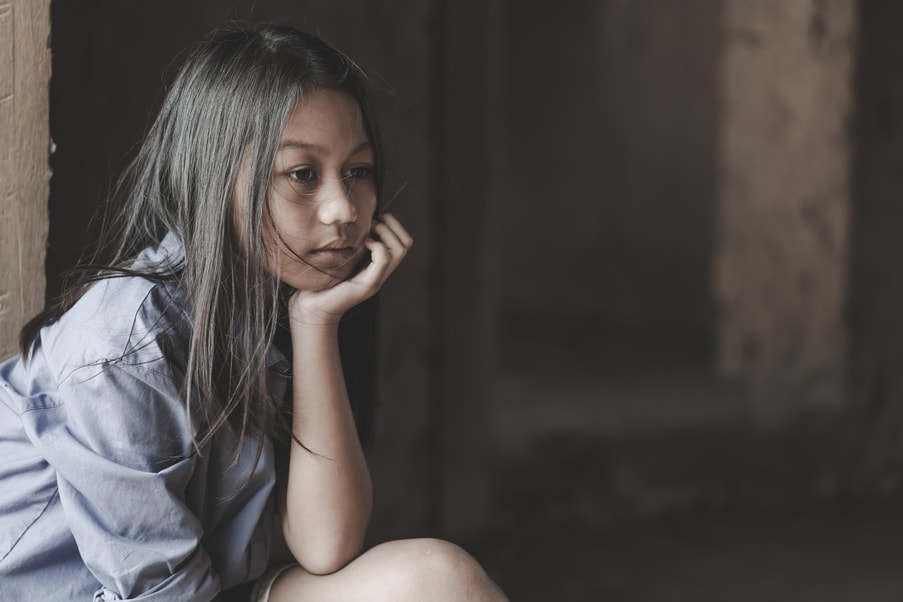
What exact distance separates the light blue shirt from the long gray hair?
0.04 m

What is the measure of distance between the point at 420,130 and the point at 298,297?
1354 millimetres

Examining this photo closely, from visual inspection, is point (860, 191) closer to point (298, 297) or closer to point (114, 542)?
point (298, 297)

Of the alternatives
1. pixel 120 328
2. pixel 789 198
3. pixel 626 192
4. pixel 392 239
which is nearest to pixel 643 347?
pixel 626 192

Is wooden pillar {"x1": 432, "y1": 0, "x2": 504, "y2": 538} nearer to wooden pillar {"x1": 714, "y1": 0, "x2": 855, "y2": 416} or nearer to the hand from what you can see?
wooden pillar {"x1": 714, "y1": 0, "x2": 855, "y2": 416}

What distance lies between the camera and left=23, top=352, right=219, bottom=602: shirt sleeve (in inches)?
50.9

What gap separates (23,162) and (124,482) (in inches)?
27.6

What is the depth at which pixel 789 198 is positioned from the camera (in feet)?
12.2

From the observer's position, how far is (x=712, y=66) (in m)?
6.01

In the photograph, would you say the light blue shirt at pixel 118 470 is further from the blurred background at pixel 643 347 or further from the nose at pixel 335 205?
the blurred background at pixel 643 347

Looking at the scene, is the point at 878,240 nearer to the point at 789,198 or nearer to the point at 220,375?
the point at 789,198

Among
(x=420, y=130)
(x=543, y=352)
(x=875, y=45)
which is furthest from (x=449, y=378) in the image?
(x=543, y=352)

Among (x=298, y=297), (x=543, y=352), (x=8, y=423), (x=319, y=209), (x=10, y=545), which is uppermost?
(x=319, y=209)

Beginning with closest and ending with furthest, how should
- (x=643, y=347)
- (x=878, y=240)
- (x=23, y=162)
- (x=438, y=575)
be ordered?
(x=438, y=575) → (x=23, y=162) → (x=878, y=240) → (x=643, y=347)

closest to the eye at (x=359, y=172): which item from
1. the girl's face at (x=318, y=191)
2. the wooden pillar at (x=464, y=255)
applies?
the girl's face at (x=318, y=191)
